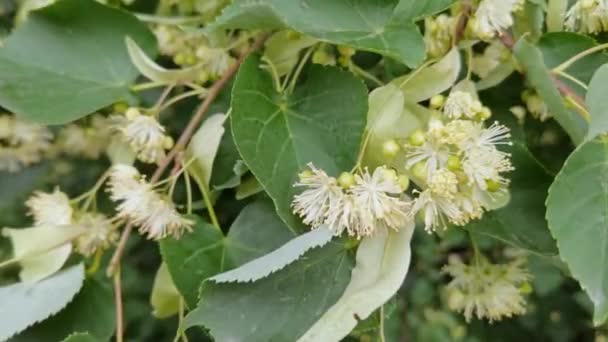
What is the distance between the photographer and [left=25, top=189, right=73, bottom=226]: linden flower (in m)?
0.83

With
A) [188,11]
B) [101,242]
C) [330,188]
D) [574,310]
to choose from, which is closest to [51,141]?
[188,11]

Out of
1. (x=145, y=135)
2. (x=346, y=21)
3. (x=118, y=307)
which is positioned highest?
(x=346, y=21)

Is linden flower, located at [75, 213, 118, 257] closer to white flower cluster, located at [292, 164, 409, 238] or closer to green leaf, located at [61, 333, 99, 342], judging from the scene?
green leaf, located at [61, 333, 99, 342]

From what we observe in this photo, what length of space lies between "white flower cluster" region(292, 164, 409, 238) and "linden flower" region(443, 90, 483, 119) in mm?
69

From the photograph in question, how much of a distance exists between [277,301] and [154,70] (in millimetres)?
267

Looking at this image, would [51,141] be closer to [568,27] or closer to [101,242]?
[101,242]

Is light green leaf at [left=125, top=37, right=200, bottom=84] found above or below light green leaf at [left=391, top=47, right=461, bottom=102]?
below

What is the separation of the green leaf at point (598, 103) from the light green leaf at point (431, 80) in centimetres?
12

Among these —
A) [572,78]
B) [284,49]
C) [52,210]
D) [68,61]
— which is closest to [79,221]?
[52,210]

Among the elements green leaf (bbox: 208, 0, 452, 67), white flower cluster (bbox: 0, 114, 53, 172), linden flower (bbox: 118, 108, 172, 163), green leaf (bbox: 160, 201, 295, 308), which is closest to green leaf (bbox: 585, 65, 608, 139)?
green leaf (bbox: 208, 0, 452, 67)

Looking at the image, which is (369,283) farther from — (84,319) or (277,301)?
(84,319)

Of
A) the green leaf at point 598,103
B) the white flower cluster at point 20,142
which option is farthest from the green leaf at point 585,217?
the white flower cluster at point 20,142

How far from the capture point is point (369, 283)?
0.67 metres

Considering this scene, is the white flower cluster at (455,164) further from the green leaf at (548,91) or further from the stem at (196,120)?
the stem at (196,120)
